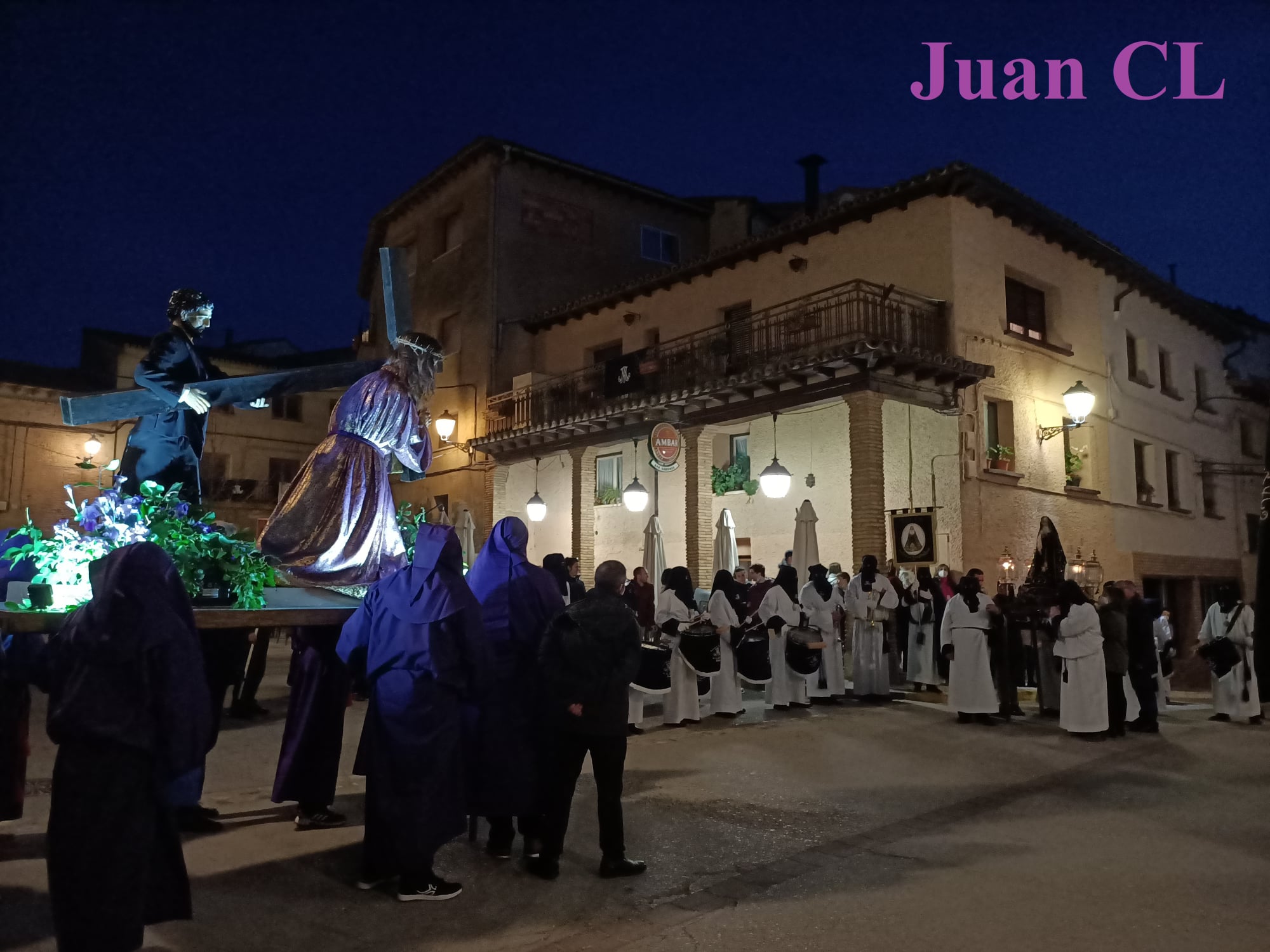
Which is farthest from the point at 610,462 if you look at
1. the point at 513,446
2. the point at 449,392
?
the point at 449,392

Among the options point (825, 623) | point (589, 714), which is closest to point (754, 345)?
point (825, 623)

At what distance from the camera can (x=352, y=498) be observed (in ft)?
20.1

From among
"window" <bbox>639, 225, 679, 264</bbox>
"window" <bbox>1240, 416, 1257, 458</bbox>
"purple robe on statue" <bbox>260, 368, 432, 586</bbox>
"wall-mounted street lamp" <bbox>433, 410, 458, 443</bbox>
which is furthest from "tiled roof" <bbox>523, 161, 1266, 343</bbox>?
"purple robe on statue" <bbox>260, 368, 432, 586</bbox>

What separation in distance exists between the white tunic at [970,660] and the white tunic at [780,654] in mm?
1862

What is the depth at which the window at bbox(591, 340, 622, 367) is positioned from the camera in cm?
2433

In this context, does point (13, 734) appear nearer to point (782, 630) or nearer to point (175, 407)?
point (175, 407)

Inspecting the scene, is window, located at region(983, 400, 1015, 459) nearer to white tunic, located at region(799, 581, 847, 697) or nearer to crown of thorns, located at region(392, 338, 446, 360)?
white tunic, located at region(799, 581, 847, 697)

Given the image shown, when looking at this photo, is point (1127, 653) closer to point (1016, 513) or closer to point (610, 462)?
point (1016, 513)

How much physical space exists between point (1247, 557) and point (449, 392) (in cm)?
2309

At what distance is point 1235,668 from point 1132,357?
12996 millimetres

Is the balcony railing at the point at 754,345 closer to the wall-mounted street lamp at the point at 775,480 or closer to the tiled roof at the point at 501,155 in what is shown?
the wall-mounted street lamp at the point at 775,480

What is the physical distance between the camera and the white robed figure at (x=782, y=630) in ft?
38.4

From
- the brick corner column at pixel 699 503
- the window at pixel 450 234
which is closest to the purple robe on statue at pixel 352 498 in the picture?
the brick corner column at pixel 699 503

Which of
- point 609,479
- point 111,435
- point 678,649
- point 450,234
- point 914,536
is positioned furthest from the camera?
point 111,435
